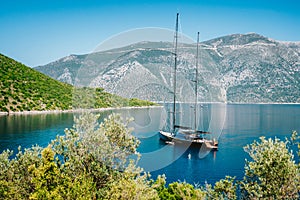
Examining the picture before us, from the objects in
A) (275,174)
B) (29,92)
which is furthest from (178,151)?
(29,92)

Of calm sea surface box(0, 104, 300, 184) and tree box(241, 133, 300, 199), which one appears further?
calm sea surface box(0, 104, 300, 184)

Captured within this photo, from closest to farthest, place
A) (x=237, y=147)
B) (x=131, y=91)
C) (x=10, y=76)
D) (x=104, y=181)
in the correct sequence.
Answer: (x=104, y=181) → (x=131, y=91) → (x=237, y=147) → (x=10, y=76)

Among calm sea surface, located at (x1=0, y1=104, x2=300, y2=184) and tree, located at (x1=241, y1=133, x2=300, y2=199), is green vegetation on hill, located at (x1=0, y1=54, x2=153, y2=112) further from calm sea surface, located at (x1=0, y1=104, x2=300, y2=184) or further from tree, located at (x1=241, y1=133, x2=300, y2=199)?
tree, located at (x1=241, y1=133, x2=300, y2=199)

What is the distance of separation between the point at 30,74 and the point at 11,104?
24777 millimetres

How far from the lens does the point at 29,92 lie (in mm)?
87250

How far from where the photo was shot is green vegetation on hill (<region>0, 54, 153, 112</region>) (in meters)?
79.6

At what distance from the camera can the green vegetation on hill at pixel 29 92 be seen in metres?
79.6

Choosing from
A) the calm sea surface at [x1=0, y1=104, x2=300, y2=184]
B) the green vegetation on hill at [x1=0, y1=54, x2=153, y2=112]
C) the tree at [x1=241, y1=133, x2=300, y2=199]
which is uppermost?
the green vegetation on hill at [x1=0, y1=54, x2=153, y2=112]

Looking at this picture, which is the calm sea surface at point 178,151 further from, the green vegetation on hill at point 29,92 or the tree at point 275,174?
the green vegetation on hill at point 29,92

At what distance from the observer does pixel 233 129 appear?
6353 centimetres

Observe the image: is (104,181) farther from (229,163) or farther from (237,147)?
(237,147)

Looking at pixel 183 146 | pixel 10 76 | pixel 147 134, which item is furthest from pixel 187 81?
pixel 10 76

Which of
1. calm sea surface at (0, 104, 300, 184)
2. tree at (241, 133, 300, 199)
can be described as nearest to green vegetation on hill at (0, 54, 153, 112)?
calm sea surface at (0, 104, 300, 184)

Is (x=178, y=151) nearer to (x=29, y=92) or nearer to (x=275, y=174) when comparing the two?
(x=275, y=174)
